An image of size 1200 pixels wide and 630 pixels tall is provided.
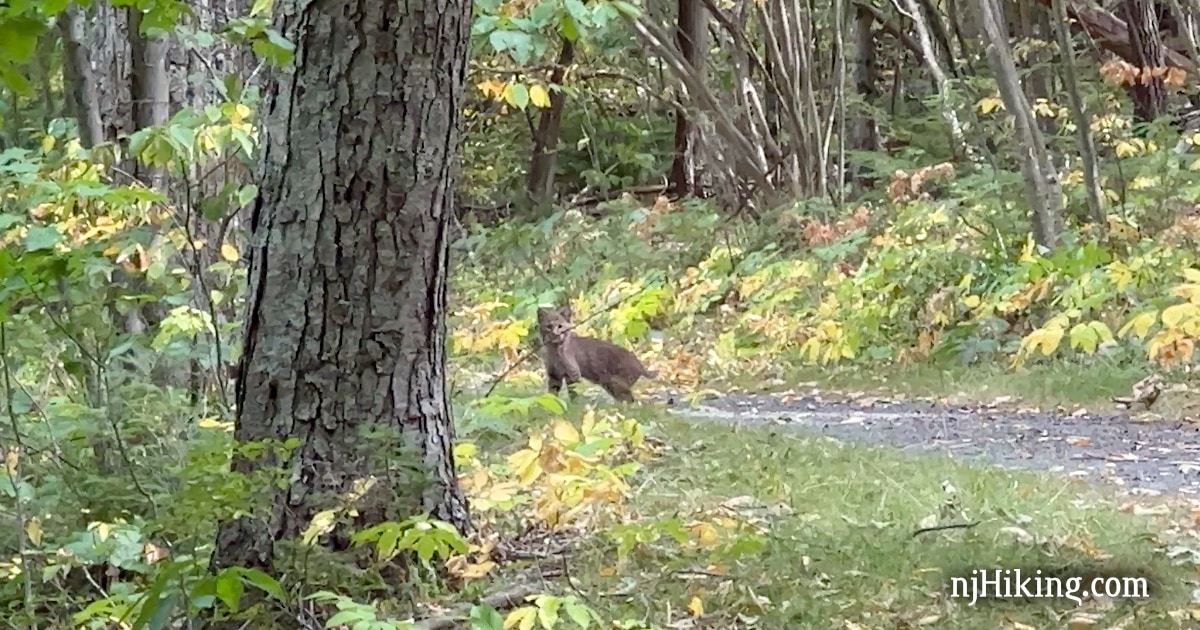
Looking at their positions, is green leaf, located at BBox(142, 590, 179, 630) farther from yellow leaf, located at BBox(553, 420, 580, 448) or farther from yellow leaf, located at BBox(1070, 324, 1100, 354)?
yellow leaf, located at BBox(1070, 324, 1100, 354)

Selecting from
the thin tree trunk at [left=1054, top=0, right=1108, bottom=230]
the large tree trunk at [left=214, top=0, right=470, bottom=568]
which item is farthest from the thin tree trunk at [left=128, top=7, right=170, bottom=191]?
the thin tree trunk at [left=1054, top=0, right=1108, bottom=230]

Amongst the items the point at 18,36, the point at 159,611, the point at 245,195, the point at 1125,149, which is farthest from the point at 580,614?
the point at 1125,149

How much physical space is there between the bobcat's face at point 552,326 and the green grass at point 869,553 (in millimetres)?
1941

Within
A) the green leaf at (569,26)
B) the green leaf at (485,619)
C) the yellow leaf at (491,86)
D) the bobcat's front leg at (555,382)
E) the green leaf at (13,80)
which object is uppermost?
the green leaf at (569,26)

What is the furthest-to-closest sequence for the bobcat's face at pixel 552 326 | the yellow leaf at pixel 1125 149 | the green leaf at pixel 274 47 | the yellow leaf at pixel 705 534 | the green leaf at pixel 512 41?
the yellow leaf at pixel 1125 149, the bobcat's face at pixel 552 326, the green leaf at pixel 512 41, the yellow leaf at pixel 705 534, the green leaf at pixel 274 47

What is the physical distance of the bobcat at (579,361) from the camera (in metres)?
6.41

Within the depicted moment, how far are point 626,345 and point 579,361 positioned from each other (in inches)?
91.3

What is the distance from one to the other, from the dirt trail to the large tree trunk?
2.50m

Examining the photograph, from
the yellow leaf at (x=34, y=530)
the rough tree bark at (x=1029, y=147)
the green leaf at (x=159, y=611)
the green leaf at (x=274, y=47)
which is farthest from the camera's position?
the rough tree bark at (x=1029, y=147)

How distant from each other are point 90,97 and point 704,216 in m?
7.87

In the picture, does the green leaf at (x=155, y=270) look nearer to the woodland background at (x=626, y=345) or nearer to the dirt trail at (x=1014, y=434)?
the woodland background at (x=626, y=345)

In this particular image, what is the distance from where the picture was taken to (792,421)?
19.9 feet

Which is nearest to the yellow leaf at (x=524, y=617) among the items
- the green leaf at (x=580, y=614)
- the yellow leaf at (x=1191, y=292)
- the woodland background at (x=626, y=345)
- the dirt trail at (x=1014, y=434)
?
the woodland background at (x=626, y=345)
